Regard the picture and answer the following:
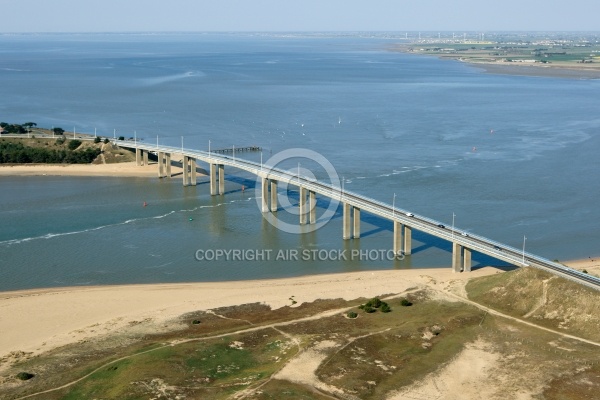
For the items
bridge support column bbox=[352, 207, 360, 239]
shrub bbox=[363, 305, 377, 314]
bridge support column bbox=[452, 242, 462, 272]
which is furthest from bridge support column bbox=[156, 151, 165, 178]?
shrub bbox=[363, 305, 377, 314]

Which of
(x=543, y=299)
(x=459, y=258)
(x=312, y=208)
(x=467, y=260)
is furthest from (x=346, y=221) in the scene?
(x=543, y=299)

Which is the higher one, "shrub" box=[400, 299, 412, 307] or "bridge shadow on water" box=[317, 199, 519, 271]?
"bridge shadow on water" box=[317, 199, 519, 271]

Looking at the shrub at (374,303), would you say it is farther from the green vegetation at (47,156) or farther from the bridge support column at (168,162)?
the green vegetation at (47,156)

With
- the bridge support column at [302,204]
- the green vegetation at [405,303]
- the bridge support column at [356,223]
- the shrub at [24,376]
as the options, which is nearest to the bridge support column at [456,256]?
the green vegetation at [405,303]

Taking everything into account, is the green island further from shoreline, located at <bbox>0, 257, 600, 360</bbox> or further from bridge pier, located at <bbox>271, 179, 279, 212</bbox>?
shoreline, located at <bbox>0, 257, 600, 360</bbox>

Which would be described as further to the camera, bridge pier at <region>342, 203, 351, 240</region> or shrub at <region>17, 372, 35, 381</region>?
bridge pier at <region>342, 203, 351, 240</region>

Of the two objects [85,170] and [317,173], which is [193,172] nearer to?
[317,173]

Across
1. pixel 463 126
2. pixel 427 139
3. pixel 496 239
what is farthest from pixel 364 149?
pixel 496 239

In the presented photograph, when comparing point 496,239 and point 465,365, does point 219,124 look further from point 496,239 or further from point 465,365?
point 465,365
